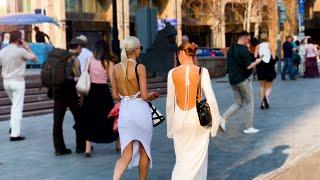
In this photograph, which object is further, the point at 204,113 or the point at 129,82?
the point at 129,82

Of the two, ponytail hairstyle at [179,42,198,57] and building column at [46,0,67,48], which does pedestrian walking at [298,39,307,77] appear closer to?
building column at [46,0,67,48]

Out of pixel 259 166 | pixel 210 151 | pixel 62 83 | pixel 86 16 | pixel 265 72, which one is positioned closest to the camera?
pixel 259 166

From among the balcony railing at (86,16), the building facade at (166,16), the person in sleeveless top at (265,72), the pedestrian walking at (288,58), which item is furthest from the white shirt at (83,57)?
the balcony railing at (86,16)

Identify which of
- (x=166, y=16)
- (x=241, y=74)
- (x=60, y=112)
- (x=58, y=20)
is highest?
(x=166, y=16)

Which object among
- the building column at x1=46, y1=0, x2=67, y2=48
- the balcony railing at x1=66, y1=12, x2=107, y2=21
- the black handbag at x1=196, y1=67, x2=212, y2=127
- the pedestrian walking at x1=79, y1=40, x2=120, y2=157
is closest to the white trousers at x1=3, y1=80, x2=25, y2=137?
the pedestrian walking at x1=79, y1=40, x2=120, y2=157

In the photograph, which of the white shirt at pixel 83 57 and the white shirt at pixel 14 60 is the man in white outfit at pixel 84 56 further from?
the white shirt at pixel 14 60

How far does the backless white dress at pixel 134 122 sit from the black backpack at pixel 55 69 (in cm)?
267

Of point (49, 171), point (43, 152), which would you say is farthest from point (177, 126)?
point (43, 152)

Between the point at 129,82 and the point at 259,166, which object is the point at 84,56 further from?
the point at 259,166

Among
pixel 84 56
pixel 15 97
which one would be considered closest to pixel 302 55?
pixel 15 97

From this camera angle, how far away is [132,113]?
6.55 m

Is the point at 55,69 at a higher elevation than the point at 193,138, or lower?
higher

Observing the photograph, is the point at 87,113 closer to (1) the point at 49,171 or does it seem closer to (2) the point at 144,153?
(1) the point at 49,171

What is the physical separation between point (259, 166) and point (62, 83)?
10.6ft
